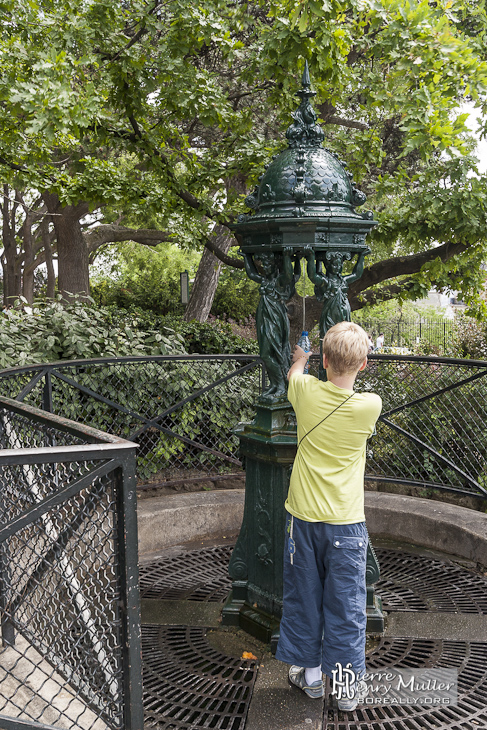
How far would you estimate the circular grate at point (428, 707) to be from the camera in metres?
2.67

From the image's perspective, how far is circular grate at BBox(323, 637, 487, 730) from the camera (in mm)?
2670

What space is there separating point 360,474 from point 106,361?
3055 mm

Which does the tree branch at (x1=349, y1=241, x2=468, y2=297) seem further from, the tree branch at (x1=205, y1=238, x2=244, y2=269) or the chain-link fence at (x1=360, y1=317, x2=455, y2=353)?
the chain-link fence at (x1=360, y1=317, x2=455, y2=353)

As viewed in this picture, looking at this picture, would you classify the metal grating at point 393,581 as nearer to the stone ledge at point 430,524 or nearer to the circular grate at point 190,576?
the circular grate at point 190,576

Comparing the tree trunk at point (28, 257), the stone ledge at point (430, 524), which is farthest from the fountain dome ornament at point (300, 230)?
the tree trunk at point (28, 257)

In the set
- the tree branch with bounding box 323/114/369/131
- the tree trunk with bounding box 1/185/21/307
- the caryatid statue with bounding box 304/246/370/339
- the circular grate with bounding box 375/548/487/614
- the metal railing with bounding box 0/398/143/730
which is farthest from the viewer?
the tree trunk with bounding box 1/185/21/307

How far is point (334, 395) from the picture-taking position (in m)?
2.57

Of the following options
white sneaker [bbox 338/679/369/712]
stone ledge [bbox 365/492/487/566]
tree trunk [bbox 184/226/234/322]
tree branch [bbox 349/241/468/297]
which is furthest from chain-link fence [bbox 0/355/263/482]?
tree trunk [bbox 184/226/234/322]

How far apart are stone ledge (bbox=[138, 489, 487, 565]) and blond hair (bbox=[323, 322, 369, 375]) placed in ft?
8.33

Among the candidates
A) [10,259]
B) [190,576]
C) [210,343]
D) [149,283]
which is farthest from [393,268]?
[10,259]

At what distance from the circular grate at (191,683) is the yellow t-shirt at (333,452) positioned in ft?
3.17

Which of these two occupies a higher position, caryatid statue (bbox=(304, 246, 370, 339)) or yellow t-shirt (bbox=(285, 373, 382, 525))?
caryatid statue (bbox=(304, 246, 370, 339))

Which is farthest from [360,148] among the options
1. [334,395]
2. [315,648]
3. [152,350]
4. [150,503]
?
[315,648]

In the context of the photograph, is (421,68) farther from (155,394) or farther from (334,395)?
(334,395)
